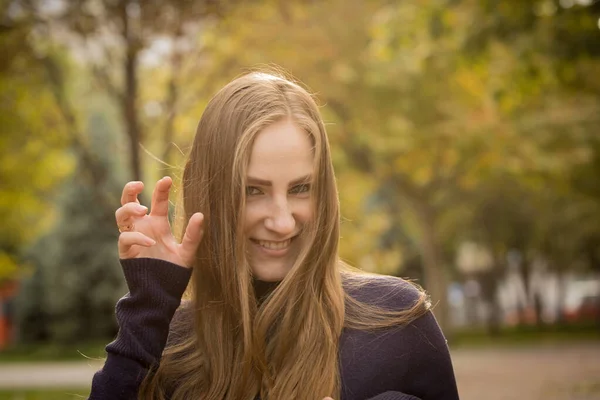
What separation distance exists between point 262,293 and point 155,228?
0.33 meters

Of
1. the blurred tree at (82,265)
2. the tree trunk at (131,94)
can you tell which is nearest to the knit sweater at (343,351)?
the tree trunk at (131,94)

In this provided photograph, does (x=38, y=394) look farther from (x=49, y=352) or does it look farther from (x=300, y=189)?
(x=49, y=352)

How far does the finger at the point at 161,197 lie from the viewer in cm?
249

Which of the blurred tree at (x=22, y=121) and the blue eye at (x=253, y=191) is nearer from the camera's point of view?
the blue eye at (x=253, y=191)

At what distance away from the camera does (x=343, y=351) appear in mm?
2467

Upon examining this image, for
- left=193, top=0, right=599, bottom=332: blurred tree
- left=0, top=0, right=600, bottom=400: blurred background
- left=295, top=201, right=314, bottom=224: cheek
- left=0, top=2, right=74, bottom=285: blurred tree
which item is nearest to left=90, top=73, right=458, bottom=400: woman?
left=295, top=201, right=314, bottom=224: cheek

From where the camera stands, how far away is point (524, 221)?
33.8 m

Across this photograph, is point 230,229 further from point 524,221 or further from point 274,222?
point 524,221

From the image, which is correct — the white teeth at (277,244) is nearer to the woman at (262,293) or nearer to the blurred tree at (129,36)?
the woman at (262,293)

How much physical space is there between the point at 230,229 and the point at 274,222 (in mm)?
120

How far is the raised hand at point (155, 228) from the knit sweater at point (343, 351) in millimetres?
39

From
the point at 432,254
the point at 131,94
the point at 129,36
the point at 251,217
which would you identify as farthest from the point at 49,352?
the point at 251,217

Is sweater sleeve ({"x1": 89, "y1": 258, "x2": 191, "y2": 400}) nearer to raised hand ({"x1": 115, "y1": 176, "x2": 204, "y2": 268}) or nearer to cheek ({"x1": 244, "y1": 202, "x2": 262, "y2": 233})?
raised hand ({"x1": 115, "y1": 176, "x2": 204, "y2": 268})

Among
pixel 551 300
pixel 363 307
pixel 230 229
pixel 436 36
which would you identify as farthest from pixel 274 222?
pixel 551 300
